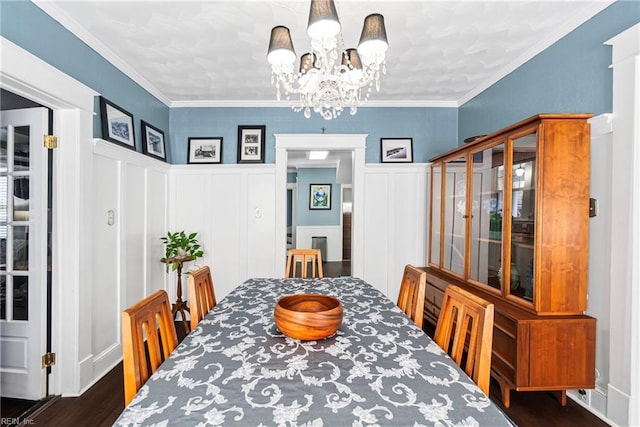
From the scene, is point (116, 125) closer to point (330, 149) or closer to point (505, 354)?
point (330, 149)

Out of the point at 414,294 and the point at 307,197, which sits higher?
the point at 307,197

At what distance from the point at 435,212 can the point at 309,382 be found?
2.65 meters

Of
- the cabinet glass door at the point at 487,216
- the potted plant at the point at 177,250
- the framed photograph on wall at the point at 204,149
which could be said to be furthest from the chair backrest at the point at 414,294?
the framed photograph on wall at the point at 204,149

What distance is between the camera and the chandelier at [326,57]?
1.30m

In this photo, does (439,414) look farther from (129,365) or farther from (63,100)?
(63,100)

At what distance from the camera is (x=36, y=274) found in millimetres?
2029

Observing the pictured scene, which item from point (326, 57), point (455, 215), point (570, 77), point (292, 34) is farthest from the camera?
point (455, 215)

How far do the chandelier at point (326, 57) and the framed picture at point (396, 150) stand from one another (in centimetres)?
183

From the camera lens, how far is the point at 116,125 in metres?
2.55

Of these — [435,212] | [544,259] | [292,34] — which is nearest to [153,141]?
[292,34]

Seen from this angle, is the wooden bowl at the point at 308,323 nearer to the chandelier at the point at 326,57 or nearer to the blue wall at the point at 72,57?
the chandelier at the point at 326,57

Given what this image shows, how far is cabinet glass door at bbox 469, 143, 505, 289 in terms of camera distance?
225cm

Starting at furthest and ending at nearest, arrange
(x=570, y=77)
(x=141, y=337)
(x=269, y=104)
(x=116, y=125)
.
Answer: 1. (x=269, y=104)
2. (x=116, y=125)
3. (x=570, y=77)
4. (x=141, y=337)

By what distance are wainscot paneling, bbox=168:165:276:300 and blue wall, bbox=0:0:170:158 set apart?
77cm
